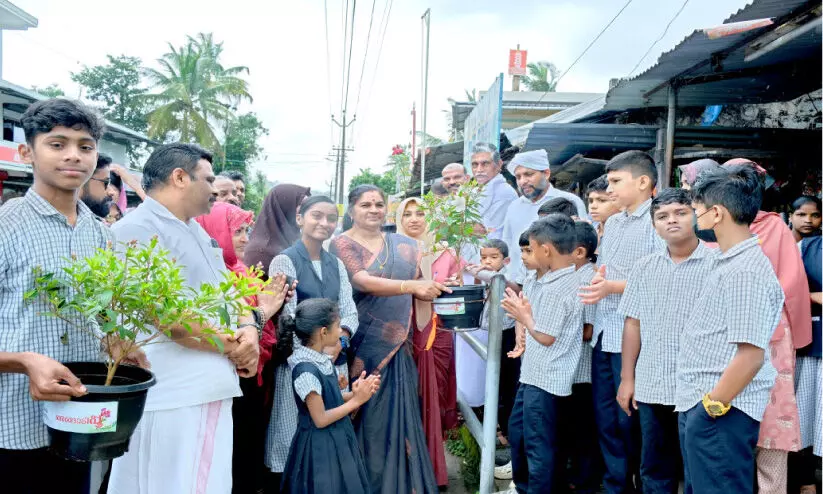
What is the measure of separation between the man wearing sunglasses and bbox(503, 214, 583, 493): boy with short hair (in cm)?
285

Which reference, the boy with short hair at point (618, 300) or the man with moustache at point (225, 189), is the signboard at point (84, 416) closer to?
the boy with short hair at point (618, 300)

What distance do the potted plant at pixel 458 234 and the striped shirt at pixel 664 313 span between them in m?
0.80

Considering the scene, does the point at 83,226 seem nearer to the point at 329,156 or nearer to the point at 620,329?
the point at 620,329

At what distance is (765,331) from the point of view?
7.47ft

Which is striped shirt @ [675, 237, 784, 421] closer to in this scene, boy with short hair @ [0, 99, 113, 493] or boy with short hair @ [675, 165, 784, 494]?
boy with short hair @ [675, 165, 784, 494]

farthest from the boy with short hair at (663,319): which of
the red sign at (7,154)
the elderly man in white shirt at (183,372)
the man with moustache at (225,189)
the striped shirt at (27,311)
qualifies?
the red sign at (7,154)

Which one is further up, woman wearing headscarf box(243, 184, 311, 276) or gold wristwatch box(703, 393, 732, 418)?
woman wearing headscarf box(243, 184, 311, 276)

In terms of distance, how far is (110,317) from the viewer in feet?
5.99

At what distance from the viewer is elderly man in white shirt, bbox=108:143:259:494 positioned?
238 cm

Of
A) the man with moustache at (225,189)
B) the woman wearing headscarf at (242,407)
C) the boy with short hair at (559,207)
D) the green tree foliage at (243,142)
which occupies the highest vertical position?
the green tree foliage at (243,142)

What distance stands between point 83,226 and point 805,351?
3.38m

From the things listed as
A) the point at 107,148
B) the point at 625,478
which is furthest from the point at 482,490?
the point at 107,148

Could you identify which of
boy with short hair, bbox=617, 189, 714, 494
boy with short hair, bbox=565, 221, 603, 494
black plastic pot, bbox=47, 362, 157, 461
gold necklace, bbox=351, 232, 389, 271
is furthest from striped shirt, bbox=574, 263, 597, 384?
black plastic pot, bbox=47, 362, 157, 461

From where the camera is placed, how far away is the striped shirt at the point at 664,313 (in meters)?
2.78
